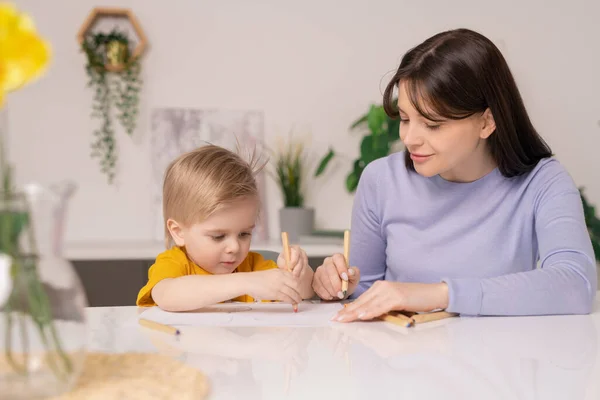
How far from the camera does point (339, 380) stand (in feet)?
2.56

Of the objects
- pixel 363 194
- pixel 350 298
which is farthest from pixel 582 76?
pixel 350 298

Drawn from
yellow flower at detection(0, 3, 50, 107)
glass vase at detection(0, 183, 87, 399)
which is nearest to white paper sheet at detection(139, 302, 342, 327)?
glass vase at detection(0, 183, 87, 399)

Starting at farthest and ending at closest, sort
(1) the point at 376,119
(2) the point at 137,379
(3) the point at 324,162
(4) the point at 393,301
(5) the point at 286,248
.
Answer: (3) the point at 324,162 → (1) the point at 376,119 → (5) the point at 286,248 → (4) the point at 393,301 → (2) the point at 137,379

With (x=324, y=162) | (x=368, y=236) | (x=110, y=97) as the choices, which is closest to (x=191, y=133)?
(x=110, y=97)

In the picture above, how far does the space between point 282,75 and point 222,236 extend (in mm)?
1978

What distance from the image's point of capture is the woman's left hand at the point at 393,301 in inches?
45.6

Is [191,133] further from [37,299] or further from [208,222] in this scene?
[37,299]

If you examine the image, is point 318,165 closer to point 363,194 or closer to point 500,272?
point 363,194

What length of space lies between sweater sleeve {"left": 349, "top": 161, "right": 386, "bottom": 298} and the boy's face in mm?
344

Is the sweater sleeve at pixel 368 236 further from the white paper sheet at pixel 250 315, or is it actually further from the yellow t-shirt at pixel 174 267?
the white paper sheet at pixel 250 315

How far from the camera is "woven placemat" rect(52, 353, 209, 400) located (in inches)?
27.2

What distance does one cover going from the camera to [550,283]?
49.7 inches

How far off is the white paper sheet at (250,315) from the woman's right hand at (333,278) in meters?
0.04

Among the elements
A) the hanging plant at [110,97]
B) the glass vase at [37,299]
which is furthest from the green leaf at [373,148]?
the glass vase at [37,299]
